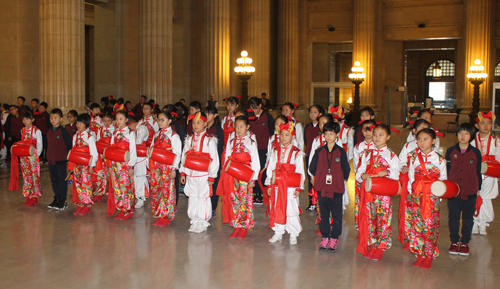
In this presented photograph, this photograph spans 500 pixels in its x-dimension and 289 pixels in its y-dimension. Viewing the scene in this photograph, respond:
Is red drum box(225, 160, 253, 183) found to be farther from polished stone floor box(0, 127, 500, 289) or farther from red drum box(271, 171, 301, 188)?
polished stone floor box(0, 127, 500, 289)

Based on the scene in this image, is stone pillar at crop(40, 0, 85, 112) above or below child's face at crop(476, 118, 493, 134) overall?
above

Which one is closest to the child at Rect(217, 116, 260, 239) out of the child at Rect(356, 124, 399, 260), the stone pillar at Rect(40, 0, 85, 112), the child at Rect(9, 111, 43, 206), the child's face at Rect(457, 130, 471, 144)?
the child at Rect(356, 124, 399, 260)

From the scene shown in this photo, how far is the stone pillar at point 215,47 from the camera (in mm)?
18047

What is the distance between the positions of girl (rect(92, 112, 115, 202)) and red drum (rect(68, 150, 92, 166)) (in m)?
0.52

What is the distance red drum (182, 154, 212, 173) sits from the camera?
652 cm

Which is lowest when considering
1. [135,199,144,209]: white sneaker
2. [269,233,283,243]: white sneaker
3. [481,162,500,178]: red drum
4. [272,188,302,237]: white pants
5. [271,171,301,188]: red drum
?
[269,233,283,243]: white sneaker

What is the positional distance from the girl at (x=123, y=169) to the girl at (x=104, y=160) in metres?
0.65

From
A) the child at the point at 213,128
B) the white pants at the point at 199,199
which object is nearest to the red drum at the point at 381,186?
the white pants at the point at 199,199

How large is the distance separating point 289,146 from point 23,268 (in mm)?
3536

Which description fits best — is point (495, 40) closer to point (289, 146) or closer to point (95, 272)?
point (289, 146)

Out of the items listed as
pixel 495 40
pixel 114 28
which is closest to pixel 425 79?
pixel 495 40

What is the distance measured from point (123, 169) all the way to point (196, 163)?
1.55 metres

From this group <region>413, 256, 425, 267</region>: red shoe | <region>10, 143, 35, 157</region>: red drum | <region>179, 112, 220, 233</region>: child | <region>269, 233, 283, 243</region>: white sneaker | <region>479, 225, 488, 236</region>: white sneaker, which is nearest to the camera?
<region>413, 256, 425, 267</region>: red shoe

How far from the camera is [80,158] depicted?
24.4ft
